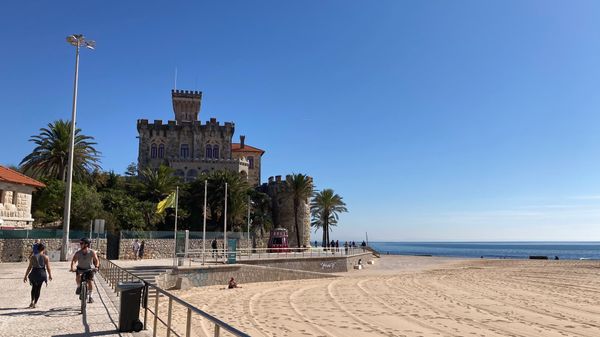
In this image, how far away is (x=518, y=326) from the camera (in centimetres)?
1493

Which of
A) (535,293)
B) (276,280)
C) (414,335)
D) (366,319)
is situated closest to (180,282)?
(276,280)

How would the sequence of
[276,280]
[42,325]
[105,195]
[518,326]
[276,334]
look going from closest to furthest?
[42,325]
[276,334]
[518,326]
[276,280]
[105,195]

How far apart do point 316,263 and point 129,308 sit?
96.6ft

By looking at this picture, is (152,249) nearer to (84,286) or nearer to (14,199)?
(14,199)

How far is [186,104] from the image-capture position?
2672 inches

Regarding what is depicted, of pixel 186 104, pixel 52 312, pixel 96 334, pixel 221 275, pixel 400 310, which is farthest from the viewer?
pixel 186 104

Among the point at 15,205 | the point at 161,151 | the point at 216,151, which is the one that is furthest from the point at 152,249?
the point at 216,151

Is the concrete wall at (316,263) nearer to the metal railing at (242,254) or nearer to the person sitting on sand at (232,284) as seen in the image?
the metal railing at (242,254)

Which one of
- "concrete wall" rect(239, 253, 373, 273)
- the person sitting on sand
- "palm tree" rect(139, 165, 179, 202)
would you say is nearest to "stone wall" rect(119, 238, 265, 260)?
"concrete wall" rect(239, 253, 373, 273)

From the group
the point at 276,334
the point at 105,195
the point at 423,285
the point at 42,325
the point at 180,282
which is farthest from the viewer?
the point at 105,195

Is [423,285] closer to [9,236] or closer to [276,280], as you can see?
[276,280]

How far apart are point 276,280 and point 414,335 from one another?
62.6ft

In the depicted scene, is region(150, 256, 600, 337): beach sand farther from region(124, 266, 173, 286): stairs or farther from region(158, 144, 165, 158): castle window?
region(158, 144, 165, 158): castle window

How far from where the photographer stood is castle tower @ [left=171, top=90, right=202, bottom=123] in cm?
6744
